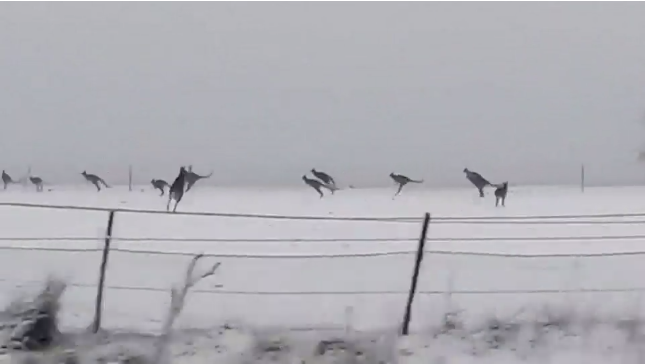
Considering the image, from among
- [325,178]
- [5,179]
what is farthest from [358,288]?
[5,179]

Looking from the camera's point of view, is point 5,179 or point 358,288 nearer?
point 358,288

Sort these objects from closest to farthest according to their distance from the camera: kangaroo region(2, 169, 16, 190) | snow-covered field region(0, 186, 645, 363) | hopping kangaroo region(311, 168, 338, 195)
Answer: snow-covered field region(0, 186, 645, 363), hopping kangaroo region(311, 168, 338, 195), kangaroo region(2, 169, 16, 190)

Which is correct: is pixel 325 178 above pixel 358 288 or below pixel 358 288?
above

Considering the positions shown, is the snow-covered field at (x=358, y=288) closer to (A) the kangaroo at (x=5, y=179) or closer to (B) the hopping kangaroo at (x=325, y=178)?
(B) the hopping kangaroo at (x=325, y=178)

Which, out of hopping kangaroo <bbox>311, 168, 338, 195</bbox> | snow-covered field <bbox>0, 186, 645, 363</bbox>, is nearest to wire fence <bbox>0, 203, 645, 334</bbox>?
snow-covered field <bbox>0, 186, 645, 363</bbox>

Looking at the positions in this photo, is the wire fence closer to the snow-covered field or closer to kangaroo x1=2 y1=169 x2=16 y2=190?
the snow-covered field

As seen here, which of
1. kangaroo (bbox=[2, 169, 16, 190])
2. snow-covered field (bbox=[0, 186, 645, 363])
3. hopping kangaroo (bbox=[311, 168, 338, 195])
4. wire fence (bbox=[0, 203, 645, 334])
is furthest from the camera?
kangaroo (bbox=[2, 169, 16, 190])

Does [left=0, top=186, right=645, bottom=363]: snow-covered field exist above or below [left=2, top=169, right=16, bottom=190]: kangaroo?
below

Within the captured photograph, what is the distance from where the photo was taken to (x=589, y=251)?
12148mm

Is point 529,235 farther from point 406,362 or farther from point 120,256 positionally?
point 406,362

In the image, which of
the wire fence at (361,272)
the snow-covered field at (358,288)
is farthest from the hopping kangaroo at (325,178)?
the wire fence at (361,272)

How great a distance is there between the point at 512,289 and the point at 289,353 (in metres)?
3.29

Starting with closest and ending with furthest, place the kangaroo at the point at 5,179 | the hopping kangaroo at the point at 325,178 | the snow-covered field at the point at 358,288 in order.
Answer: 1. the snow-covered field at the point at 358,288
2. the hopping kangaroo at the point at 325,178
3. the kangaroo at the point at 5,179

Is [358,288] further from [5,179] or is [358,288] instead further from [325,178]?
[5,179]
